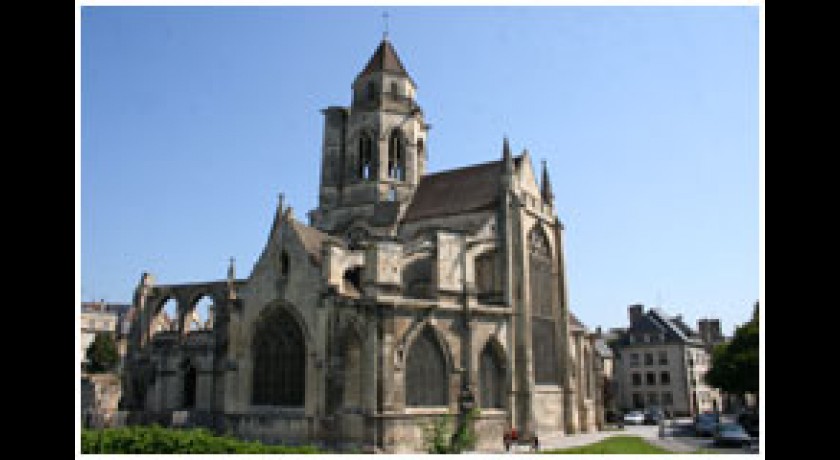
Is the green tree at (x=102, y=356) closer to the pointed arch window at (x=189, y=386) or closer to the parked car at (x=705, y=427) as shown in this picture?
the pointed arch window at (x=189, y=386)

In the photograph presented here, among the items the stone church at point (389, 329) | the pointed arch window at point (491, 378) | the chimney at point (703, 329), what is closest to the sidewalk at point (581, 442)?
the stone church at point (389, 329)

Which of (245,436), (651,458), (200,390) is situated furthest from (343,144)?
(651,458)

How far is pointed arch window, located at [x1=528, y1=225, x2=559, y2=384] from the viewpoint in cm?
2739

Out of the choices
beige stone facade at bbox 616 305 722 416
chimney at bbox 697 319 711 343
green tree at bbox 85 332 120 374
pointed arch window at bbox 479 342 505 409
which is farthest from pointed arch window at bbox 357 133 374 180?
chimney at bbox 697 319 711 343

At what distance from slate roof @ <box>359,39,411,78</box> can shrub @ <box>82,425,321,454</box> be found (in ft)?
85.1

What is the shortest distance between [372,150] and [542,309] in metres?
14.0

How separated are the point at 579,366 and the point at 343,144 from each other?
19210mm

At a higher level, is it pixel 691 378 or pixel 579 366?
pixel 579 366

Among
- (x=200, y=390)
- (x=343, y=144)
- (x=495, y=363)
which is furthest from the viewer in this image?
(x=343, y=144)

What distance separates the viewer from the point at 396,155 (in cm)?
3572

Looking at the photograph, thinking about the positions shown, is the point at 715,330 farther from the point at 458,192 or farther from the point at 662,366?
the point at 458,192

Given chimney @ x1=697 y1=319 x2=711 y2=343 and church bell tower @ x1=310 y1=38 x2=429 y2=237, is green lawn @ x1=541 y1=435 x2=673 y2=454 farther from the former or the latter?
chimney @ x1=697 y1=319 x2=711 y2=343
